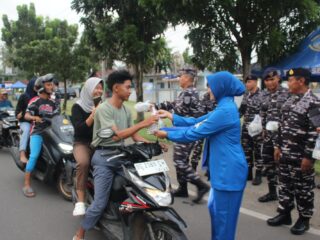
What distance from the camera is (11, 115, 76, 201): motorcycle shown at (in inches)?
192

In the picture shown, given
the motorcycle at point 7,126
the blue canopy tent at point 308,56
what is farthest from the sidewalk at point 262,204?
the motorcycle at point 7,126

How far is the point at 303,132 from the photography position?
3.81 m

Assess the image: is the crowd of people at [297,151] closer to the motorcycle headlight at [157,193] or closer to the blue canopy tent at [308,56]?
the motorcycle headlight at [157,193]

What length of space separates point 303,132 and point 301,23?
175 inches

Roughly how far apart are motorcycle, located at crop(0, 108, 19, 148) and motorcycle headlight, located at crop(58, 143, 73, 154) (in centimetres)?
357

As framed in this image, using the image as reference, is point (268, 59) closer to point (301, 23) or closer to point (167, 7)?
point (301, 23)

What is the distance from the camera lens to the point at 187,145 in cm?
500

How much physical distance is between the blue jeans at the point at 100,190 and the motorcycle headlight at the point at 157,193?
1.23 feet

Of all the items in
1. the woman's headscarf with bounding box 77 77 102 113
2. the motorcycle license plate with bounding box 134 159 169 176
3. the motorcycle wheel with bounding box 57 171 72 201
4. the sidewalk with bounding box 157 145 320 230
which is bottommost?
the sidewalk with bounding box 157 145 320 230

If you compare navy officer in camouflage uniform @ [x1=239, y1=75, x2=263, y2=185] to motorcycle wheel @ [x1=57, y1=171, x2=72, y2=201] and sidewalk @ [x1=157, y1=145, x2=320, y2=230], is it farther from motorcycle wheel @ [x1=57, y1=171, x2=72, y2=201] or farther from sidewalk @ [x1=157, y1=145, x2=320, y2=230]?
motorcycle wheel @ [x1=57, y1=171, x2=72, y2=201]

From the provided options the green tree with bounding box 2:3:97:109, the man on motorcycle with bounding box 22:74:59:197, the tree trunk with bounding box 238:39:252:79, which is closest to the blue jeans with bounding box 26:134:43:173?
the man on motorcycle with bounding box 22:74:59:197

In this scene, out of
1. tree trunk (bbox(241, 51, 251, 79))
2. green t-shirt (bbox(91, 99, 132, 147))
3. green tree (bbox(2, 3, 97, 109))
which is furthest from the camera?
green tree (bbox(2, 3, 97, 109))

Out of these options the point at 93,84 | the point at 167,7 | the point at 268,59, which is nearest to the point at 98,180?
the point at 93,84

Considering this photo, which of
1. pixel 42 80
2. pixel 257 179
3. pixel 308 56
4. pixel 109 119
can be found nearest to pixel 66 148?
pixel 42 80
